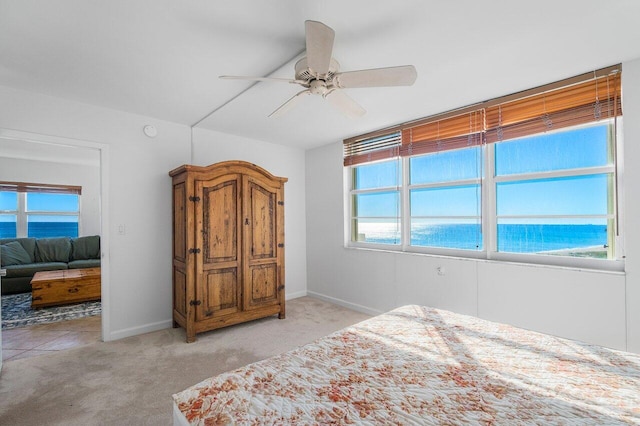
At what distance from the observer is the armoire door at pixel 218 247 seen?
2.96 metres

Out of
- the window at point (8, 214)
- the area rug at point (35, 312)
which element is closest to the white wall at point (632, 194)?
the area rug at point (35, 312)

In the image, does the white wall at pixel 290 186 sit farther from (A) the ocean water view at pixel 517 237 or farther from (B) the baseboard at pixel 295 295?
(A) the ocean water view at pixel 517 237

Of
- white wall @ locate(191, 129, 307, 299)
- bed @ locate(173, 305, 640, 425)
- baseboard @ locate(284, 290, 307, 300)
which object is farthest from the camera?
baseboard @ locate(284, 290, 307, 300)

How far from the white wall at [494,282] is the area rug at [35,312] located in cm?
315

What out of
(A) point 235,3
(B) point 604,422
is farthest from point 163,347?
(B) point 604,422

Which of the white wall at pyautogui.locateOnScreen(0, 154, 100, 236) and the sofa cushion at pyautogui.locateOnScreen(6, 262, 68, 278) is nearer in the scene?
the sofa cushion at pyautogui.locateOnScreen(6, 262, 68, 278)

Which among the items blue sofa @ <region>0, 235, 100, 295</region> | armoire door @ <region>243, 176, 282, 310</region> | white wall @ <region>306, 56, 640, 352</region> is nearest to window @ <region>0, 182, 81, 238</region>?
blue sofa @ <region>0, 235, 100, 295</region>

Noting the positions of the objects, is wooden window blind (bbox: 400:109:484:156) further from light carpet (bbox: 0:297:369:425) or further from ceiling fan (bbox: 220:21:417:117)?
light carpet (bbox: 0:297:369:425)

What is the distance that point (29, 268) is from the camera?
4559 millimetres

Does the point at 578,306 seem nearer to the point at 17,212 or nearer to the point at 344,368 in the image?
the point at 344,368

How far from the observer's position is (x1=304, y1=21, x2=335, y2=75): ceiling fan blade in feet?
4.42

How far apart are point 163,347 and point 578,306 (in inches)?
142

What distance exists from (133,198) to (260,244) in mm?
1459

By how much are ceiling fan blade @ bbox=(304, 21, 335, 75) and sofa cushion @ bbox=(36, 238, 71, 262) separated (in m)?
5.91
